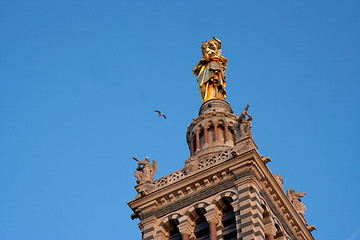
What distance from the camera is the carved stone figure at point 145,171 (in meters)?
48.8

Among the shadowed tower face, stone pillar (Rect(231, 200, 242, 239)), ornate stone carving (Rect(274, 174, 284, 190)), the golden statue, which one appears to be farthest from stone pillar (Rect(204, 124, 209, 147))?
stone pillar (Rect(231, 200, 242, 239))

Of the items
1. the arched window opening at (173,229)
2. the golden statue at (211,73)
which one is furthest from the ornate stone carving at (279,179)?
the golden statue at (211,73)

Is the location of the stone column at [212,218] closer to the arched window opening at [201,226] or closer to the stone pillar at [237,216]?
the arched window opening at [201,226]

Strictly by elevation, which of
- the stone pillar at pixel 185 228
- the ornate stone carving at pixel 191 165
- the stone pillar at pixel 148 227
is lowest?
the stone pillar at pixel 185 228

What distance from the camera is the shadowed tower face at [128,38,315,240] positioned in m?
43.0

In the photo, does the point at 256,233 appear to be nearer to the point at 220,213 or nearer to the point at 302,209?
the point at 220,213

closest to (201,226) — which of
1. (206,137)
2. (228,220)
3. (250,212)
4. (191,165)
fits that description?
(228,220)

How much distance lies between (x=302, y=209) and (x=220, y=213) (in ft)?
26.7

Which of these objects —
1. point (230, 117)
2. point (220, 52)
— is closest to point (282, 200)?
point (230, 117)

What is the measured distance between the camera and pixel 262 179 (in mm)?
45312

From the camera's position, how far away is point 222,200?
145 ft

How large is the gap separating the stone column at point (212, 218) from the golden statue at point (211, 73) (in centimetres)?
1419

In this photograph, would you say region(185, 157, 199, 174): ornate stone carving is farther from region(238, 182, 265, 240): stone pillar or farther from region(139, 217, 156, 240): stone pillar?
region(238, 182, 265, 240): stone pillar

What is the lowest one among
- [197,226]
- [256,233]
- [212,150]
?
[256,233]
